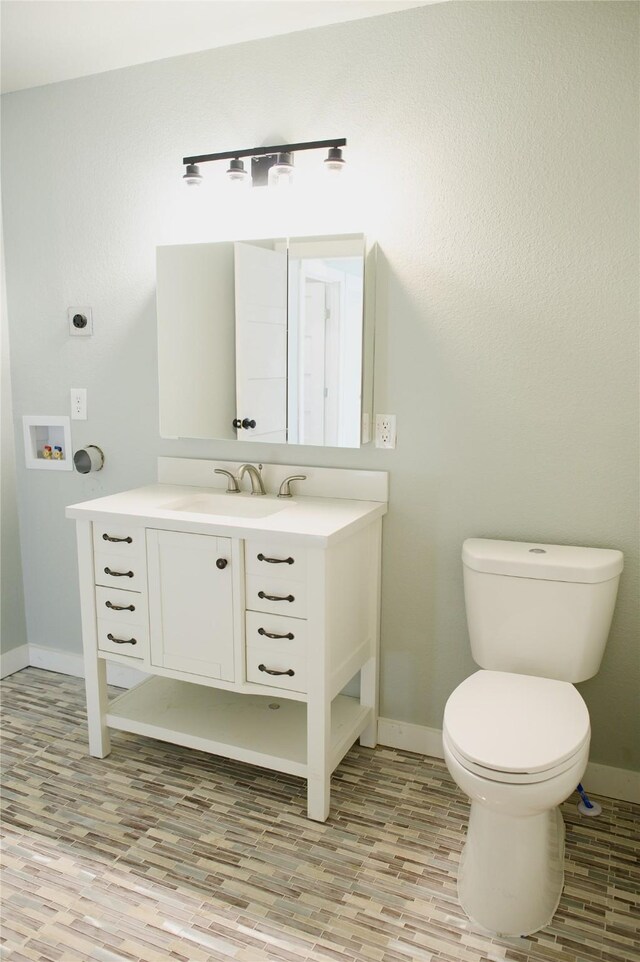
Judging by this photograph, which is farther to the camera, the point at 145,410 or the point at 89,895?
the point at 145,410

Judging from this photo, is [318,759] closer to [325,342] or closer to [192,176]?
[325,342]

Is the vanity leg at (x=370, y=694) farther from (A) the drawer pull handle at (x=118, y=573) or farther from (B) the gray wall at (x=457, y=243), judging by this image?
(A) the drawer pull handle at (x=118, y=573)

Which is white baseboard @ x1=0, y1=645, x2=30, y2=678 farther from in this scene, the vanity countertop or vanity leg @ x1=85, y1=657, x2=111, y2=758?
the vanity countertop

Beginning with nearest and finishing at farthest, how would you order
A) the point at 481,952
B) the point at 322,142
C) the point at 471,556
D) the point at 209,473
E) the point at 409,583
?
the point at 481,952 → the point at 471,556 → the point at 322,142 → the point at 409,583 → the point at 209,473

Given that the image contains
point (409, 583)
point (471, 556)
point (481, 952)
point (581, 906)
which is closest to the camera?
point (481, 952)

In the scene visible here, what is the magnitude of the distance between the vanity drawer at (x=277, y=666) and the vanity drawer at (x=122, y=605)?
1.31 feet

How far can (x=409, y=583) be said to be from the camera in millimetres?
2434

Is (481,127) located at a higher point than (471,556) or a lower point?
higher

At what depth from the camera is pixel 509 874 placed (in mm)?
1737

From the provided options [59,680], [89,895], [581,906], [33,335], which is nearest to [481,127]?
[33,335]

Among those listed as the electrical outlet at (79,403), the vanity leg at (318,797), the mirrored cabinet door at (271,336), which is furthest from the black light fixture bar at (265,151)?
the vanity leg at (318,797)

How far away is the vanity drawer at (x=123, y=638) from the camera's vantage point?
2311mm

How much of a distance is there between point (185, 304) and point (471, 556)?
133 centimetres

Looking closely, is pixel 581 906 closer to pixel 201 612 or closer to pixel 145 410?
pixel 201 612
